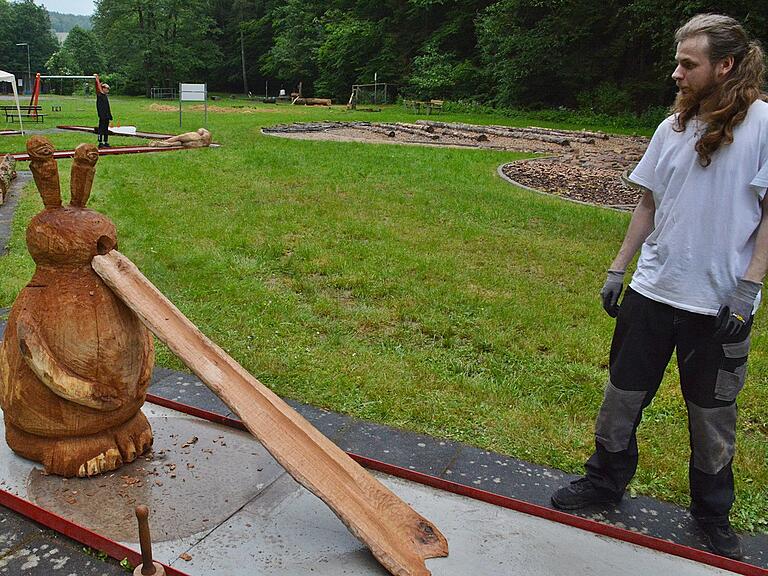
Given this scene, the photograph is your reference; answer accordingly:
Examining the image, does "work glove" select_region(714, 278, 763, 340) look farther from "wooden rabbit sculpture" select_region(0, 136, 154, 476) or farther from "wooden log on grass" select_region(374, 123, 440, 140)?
"wooden log on grass" select_region(374, 123, 440, 140)

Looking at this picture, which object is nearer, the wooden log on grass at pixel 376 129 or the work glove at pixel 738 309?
the work glove at pixel 738 309

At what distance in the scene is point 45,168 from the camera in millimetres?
2453

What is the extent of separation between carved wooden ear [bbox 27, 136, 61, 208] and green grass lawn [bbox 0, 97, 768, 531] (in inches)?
66.7

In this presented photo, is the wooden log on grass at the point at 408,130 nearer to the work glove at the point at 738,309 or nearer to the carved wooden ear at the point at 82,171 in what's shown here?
the carved wooden ear at the point at 82,171

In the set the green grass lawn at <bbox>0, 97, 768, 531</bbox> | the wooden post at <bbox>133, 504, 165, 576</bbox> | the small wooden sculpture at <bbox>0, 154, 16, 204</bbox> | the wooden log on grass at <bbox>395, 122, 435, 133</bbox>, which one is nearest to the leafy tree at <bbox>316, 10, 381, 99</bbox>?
the wooden log on grass at <bbox>395, 122, 435, 133</bbox>

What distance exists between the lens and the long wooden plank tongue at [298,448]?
7.34 ft

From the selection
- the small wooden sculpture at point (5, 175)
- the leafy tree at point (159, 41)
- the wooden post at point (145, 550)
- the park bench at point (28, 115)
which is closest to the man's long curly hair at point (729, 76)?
the wooden post at point (145, 550)

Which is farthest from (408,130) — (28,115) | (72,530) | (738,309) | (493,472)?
(72,530)

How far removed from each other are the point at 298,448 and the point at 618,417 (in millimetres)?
1267

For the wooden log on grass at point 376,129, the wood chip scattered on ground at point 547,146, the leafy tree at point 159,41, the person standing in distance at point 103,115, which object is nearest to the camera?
the wood chip scattered on ground at point 547,146

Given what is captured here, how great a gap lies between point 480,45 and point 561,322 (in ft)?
98.8

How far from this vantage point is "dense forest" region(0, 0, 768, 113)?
26.2 meters

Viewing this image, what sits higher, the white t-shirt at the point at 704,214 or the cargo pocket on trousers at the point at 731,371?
the white t-shirt at the point at 704,214

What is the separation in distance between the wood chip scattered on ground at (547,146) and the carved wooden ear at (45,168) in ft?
25.7
